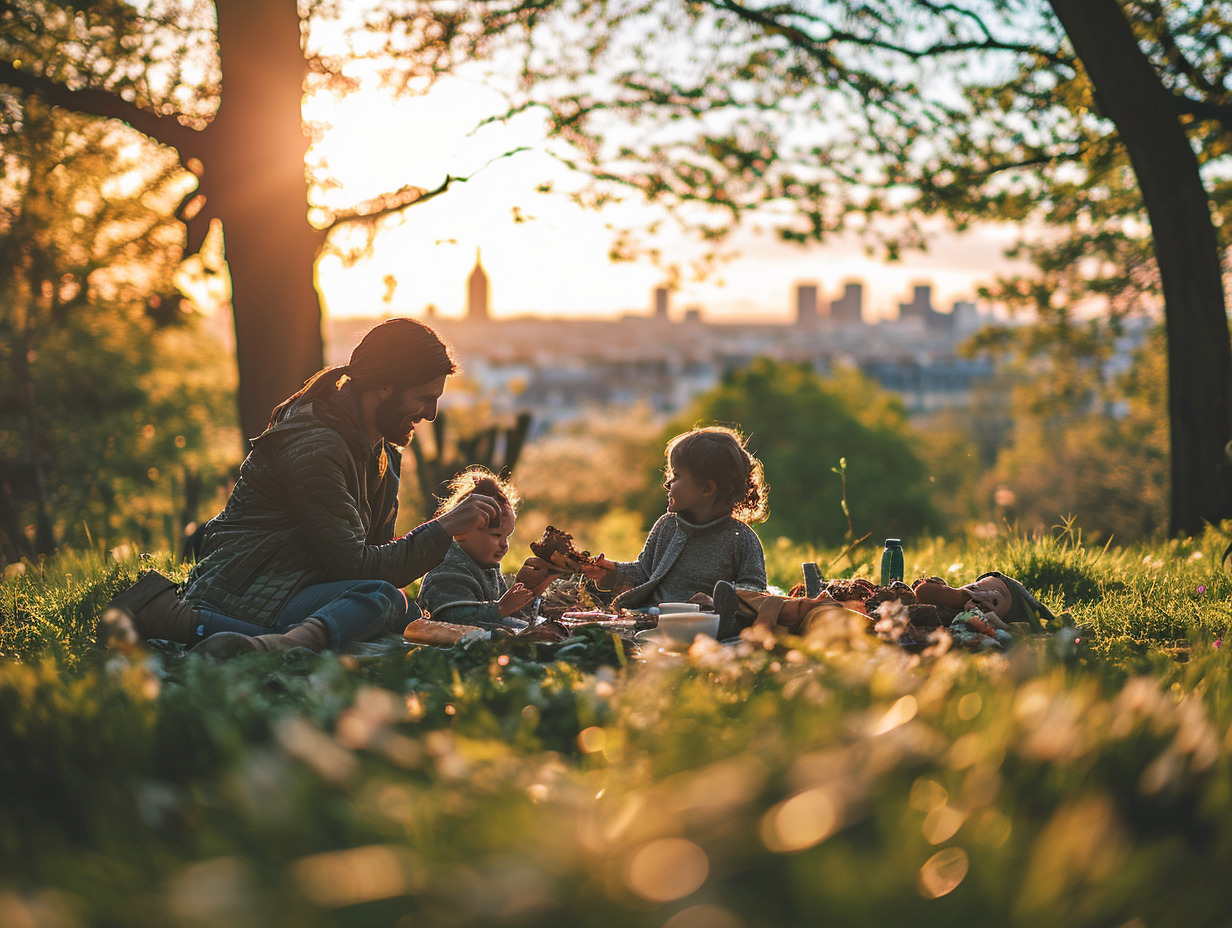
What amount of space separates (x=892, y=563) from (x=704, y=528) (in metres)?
1.00

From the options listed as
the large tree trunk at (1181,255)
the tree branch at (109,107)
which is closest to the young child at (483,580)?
the tree branch at (109,107)

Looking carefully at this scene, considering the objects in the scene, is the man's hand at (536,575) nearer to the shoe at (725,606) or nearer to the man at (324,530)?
the man at (324,530)

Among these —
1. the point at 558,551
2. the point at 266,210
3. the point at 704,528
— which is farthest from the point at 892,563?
the point at 266,210

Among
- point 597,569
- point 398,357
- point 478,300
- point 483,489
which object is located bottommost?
point 597,569

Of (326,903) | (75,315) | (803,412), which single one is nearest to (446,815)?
(326,903)

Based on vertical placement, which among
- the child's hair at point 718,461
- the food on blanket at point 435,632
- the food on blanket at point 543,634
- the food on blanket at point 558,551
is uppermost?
the child's hair at point 718,461

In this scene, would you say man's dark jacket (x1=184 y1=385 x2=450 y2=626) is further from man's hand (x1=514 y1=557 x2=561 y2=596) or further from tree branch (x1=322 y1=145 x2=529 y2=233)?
tree branch (x1=322 y1=145 x2=529 y2=233)

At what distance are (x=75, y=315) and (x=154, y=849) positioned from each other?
2570 cm

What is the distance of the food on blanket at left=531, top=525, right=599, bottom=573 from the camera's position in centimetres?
451

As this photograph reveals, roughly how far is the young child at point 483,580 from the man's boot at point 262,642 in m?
0.72

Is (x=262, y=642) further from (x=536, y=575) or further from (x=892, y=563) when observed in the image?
(x=892, y=563)

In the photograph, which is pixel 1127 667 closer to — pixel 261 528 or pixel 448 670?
pixel 448 670

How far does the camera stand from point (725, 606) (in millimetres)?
4055

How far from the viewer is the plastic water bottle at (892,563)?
504cm
